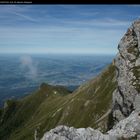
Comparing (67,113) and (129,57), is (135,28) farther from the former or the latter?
(67,113)

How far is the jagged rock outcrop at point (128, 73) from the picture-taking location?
62.5 metres

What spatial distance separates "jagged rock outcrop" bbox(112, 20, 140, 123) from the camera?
62.5m

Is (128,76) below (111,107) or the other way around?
the other way around

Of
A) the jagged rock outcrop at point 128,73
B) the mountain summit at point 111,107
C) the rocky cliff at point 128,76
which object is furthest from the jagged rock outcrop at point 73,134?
the jagged rock outcrop at point 128,73

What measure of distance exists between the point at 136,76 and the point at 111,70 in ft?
299

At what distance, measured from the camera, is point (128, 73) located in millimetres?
64500

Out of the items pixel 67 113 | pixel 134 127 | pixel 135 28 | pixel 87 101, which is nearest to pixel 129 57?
pixel 135 28

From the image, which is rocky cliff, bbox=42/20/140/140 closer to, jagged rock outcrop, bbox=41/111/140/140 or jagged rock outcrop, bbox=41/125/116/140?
jagged rock outcrop, bbox=41/111/140/140

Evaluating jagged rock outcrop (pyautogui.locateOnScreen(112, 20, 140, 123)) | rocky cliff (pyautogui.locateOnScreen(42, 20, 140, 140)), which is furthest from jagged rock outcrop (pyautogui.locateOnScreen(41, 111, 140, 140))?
jagged rock outcrop (pyautogui.locateOnScreen(112, 20, 140, 123))

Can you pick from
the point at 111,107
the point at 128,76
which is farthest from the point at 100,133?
the point at 111,107

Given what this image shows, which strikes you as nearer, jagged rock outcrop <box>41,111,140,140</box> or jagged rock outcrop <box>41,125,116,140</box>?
jagged rock outcrop <box>41,111,140,140</box>

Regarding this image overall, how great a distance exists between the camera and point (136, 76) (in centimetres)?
6200

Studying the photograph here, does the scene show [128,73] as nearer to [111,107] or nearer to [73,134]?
[111,107]

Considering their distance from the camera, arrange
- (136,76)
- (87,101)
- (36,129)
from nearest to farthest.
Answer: (136,76), (87,101), (36,129)
